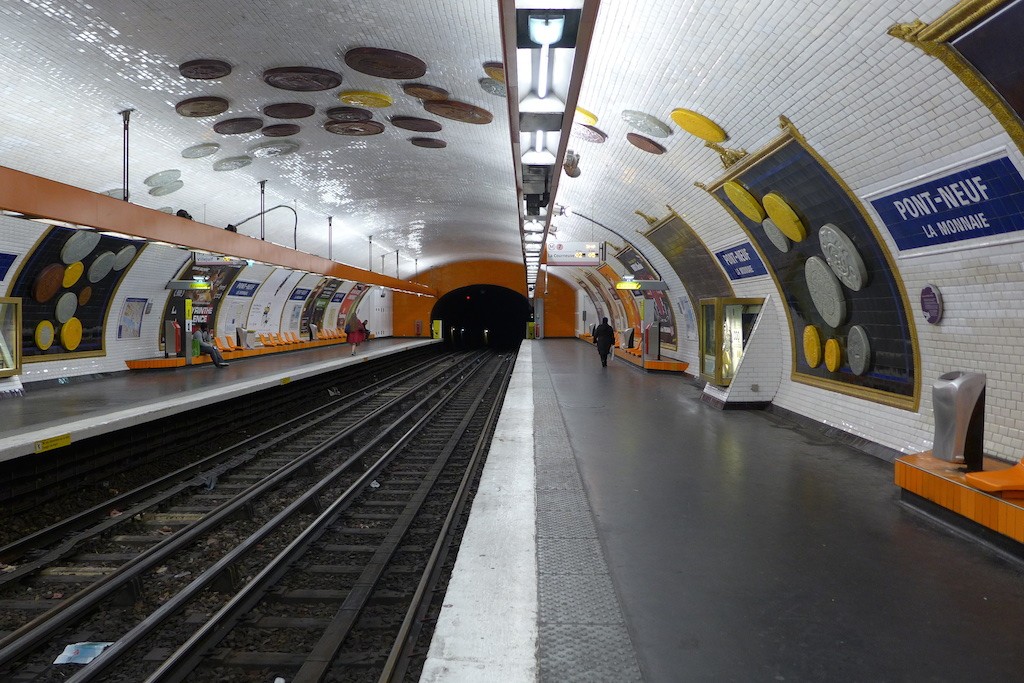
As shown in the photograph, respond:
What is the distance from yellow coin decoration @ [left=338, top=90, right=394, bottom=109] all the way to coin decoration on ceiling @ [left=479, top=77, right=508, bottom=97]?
123 centimetres

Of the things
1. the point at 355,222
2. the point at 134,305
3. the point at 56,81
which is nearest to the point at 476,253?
the point at 355,222

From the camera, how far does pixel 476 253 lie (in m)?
30.1

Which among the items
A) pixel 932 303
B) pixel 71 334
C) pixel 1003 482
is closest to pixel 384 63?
pixel 932 303

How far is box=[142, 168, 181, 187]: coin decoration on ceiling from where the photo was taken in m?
9.98

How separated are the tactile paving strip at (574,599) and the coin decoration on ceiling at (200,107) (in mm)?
5547

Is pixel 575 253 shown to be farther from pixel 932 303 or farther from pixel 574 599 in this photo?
pixel 574 599

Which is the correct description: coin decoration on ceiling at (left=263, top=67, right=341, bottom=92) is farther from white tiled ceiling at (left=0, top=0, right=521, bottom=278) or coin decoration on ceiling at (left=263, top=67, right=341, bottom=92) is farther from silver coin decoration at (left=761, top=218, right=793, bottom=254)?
silver coin decoration at (left=761, top=218, right=793, bottom=254)

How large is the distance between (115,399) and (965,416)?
10510 millimetres

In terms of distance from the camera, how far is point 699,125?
7016 mm

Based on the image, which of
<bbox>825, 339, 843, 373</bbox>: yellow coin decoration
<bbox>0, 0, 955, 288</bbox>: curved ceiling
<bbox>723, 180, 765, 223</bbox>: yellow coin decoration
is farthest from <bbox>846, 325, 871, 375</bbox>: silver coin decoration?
<bbox>0, 0, 955, 288</bbox>: curved ceiling

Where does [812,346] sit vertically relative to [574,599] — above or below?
above

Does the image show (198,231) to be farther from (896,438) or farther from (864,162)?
(896,438)

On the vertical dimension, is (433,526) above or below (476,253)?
below

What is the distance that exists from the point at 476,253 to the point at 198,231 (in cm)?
2208
